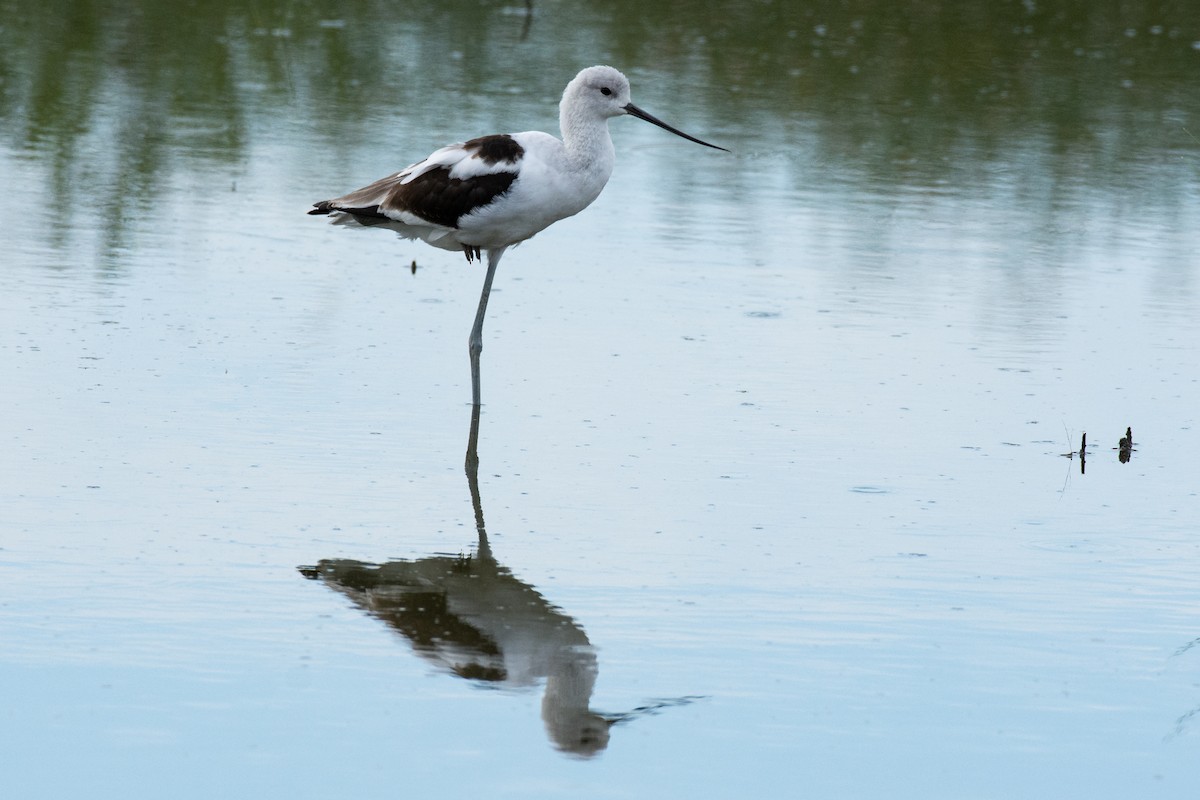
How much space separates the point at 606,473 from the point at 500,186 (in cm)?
128

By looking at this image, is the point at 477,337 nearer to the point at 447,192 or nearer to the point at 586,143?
the point at 447,192

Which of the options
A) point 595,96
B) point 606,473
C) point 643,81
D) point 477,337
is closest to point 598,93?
point 595,96

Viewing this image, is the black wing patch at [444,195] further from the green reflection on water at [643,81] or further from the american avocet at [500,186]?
the green reflection on water at [643,81]

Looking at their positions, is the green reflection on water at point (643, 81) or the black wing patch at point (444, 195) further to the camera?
the green reflection on water at point (643, 81)

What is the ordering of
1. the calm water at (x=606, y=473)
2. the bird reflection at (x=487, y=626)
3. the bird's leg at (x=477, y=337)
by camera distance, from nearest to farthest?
1. the calm water at (x=606, y=473)
2. the bird reflection at (x=487, y=626)
3. the bird's leg at (x=477, y=337)

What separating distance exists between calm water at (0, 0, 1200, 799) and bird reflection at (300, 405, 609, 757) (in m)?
0.01

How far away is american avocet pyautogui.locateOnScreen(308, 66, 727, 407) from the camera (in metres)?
6.90

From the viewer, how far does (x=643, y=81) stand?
15.4 metres

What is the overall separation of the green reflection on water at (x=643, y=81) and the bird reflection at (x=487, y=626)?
4.79 m

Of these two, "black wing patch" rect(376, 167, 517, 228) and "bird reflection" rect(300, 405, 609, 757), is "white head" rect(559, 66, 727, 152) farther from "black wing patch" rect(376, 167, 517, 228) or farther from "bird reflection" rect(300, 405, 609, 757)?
"bird reflection" rect(300, 405, 609, 757)

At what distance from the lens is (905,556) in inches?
216

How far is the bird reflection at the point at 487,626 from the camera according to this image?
14.1ft

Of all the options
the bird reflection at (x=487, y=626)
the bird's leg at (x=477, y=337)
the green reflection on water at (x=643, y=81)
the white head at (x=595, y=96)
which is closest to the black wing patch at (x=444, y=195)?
the bird's leg at (x=477, y=337)

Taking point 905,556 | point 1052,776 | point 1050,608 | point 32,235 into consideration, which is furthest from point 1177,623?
point 32,235
